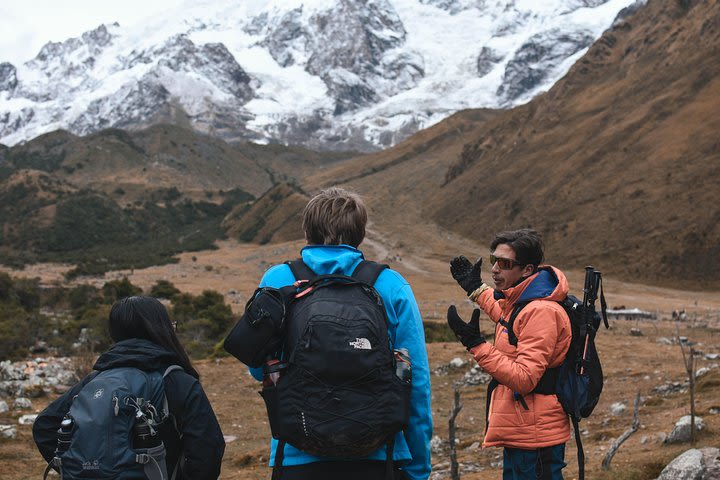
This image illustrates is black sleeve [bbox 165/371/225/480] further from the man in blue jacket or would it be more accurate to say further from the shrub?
the shrub

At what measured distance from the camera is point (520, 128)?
67.2 m

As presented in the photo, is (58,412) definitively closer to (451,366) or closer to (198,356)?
(451,366)

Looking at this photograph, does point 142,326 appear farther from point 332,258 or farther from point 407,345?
point 407,345

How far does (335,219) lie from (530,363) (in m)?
1.20

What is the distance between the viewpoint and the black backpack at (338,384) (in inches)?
103

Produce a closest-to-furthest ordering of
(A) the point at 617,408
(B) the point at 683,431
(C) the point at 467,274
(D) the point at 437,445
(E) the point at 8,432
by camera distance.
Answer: (C) the point at 467,274 < (B) the point at 683,431 < (D) the point at 437,445 < (E) the point at 8,432 < (A) the point at 617,408

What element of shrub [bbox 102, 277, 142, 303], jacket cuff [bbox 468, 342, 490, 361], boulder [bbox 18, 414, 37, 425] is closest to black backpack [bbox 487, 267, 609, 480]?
jacket cuff [bbox 468, 342, 490, 361]

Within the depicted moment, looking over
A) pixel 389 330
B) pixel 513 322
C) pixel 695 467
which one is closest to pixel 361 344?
pixel 389 330

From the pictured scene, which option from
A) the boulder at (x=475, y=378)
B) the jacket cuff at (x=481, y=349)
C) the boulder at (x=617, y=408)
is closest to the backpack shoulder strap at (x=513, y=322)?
the jacket cuff at (x=481, y=349)

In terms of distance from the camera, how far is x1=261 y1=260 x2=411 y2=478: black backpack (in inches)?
Result: 103

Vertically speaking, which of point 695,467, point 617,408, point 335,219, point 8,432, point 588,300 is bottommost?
point 617,408

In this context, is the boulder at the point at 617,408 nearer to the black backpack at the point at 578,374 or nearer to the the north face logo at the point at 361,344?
the black backpack at the point at 578,374

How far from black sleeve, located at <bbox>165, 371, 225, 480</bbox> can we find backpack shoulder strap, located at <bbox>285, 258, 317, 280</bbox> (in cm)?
67

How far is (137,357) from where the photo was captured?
2986 millimetres
